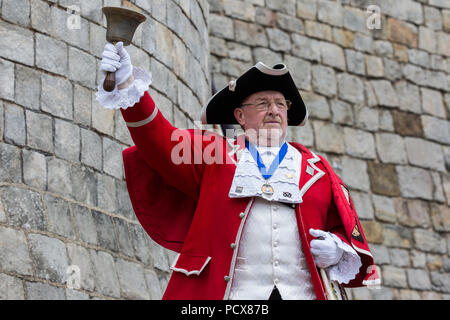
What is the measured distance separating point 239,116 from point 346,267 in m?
0.84

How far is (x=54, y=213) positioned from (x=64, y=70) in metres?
1.01

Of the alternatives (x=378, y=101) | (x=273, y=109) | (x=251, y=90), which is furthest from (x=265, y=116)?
(x=378, y=101)

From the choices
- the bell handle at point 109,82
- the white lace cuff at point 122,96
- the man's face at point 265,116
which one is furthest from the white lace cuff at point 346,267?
the bell handle at point 109,82

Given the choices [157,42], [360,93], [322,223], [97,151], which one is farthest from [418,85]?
[322,223]

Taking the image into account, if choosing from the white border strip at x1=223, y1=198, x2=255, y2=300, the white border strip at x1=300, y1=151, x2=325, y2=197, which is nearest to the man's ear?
the white border strip at x1=300, y1=151, x2=325, y2=197

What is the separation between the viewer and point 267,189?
170 inches

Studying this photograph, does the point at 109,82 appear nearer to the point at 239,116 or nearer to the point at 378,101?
the point at 239,116

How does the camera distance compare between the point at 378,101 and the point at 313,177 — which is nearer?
the point at 313,177

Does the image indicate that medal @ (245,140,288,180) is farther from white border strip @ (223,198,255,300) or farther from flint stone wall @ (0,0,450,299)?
flint stone wall @ (0,0,450,299)

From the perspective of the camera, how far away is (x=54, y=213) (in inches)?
243

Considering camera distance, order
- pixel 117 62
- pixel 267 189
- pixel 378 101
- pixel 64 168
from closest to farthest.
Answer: pixel 117 62 → pixel 267 189 → pixel 64 168 → pixel 378 101

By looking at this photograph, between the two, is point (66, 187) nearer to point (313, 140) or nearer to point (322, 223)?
point (322, 223)

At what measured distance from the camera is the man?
13.7ft
